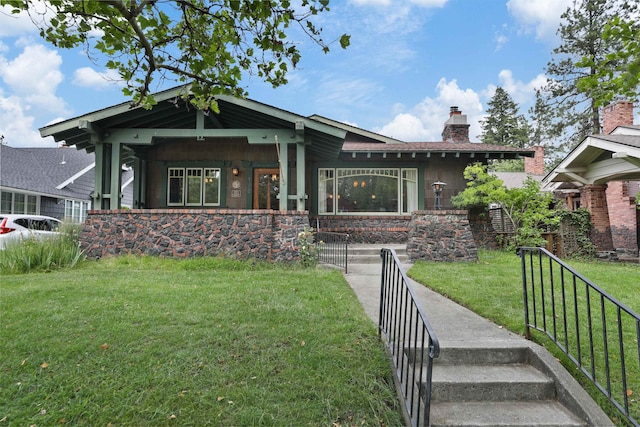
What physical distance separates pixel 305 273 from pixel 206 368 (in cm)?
365

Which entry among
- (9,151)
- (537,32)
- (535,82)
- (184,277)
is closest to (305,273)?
(184,277)

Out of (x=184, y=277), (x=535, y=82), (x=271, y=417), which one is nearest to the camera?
(x=271, y=417)

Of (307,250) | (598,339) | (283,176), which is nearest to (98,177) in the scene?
(283,176)

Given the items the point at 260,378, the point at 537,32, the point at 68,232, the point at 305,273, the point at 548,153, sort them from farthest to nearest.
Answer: the point at 548,153, the point at 537,32, the point at 68,232, the point at 305,273, the point at 260,378

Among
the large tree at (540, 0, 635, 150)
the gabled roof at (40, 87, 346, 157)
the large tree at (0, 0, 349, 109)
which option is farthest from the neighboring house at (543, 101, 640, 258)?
the large tree at (0, 0, 349, 109)

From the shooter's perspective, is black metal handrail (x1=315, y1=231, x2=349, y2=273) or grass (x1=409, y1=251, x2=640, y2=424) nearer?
grass (x1=409, y1=251, x2=640, y2=424)

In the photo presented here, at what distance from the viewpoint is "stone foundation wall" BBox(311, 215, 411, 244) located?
10.6 metres

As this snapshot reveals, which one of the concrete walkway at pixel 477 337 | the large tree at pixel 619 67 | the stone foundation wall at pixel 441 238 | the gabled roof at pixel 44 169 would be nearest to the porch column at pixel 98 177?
the concrete walkway at pixel 477 337

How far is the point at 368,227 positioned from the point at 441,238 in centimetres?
303

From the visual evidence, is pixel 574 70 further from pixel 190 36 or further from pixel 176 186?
pixel 190 36

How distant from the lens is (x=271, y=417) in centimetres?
224

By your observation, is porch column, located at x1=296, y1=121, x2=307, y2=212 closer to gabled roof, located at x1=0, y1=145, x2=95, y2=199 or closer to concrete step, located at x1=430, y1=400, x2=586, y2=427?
concrete step, located at x1=430, y1=400, x2=586, y2=427

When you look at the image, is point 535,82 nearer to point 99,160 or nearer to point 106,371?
point 99,160

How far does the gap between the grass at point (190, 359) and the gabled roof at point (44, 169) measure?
507 inches
